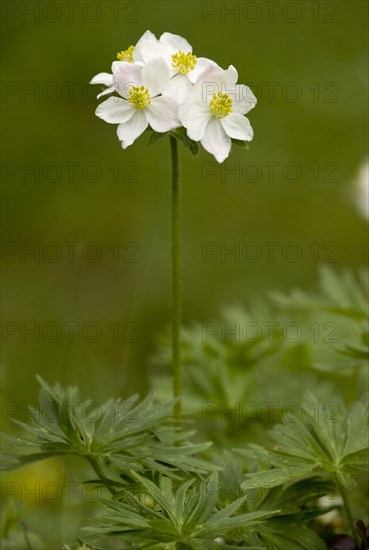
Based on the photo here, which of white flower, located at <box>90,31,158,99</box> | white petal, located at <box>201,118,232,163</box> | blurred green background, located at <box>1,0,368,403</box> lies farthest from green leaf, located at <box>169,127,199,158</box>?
blurred green background, located at <box>1,0,368,403</box>

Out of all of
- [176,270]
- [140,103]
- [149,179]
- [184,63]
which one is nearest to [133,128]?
[140,103]

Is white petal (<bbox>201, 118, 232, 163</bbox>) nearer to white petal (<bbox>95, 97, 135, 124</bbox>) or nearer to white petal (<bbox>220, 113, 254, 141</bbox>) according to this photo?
white petal (<bbox>220, 113, 254, 141</bbox>)

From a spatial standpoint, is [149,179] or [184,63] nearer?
[184,63]

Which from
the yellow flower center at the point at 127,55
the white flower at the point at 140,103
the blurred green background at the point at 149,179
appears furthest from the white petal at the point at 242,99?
the blurred green background at the point at 149,179

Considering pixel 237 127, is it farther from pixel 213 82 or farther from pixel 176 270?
pixel 176 270

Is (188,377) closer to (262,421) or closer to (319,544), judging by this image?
(262,421)

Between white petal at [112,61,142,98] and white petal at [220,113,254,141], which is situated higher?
white petal at [112,61,142,98]

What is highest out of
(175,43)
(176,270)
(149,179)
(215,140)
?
(149,179)
